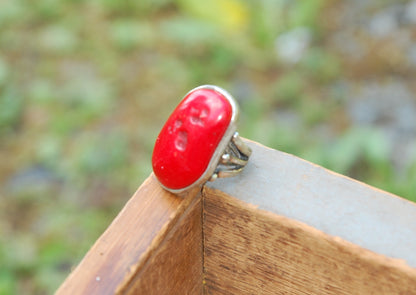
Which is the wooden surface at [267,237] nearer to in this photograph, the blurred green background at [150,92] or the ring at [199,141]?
the ring at [199,141]

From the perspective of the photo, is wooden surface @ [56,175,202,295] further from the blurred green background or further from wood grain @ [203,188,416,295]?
the blurred green background

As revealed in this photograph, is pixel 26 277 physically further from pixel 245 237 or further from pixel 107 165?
pixel 245 237

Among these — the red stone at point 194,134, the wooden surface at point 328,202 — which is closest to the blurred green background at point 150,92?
the wooden surface at point 328,202

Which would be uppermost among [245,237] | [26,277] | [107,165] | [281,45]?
[245,237]

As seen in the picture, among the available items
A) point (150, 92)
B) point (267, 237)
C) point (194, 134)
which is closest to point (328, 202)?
point (267, 237)

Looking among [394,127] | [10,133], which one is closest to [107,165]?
[10,133]

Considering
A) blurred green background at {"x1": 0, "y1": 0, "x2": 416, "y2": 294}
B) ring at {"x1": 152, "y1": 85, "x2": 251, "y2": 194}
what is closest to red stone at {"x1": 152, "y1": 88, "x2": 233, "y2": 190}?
ring at {"x1": 152, "y1": 85, "x2": 251, "y2": 194}
